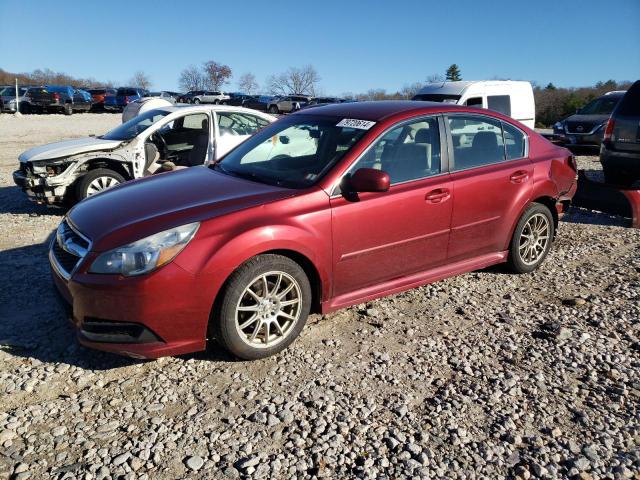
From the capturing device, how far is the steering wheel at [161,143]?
25.6 ft

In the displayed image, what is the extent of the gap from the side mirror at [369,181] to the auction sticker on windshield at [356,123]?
1.83 feet

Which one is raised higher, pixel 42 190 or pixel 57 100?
pixel 57 100

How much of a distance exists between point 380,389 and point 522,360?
1.08 metres

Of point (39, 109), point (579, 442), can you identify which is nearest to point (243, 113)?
point (579, 442)

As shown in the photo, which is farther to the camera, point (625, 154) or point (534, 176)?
point (625, 154)

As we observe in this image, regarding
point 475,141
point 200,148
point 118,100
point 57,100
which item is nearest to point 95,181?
point 200,148

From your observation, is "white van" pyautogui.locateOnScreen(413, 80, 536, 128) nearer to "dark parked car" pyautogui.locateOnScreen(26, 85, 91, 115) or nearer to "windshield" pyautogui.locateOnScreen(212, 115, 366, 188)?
"windshield" pyautogui.locateOnScreen(212, 115, 366, 188)

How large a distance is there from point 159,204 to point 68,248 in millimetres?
655

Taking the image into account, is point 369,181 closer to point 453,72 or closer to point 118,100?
point 118,100

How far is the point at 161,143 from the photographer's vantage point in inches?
310

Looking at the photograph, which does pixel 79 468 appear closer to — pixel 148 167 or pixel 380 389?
pixel 380 389

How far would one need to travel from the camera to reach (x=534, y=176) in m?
4.89

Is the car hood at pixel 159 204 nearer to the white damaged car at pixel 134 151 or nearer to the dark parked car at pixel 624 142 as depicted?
the white damaged car at pixel 134 151

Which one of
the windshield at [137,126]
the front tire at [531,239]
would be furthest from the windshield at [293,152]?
the windshield at [137,126]
